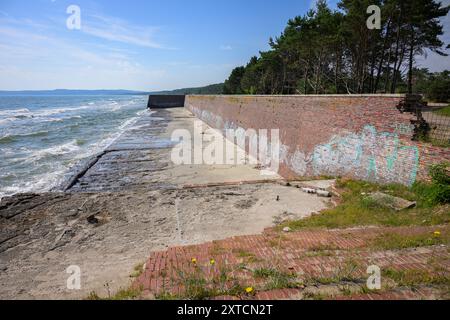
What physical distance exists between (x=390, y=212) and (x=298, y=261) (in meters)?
3.61

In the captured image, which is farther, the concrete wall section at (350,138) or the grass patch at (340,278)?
the concrete wall section at (350,138)

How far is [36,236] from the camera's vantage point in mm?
7586

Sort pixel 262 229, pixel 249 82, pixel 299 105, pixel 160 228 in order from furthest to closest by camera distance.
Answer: pixel 249 82, pixel 299 105, pixel 160 228, pixel 262 229

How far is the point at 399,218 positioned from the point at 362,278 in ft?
11.6

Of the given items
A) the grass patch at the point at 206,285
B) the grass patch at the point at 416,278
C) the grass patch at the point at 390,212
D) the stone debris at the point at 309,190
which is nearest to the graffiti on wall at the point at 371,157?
the grass patch at the point at 390,212

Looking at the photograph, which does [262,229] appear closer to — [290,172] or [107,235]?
[107,235]

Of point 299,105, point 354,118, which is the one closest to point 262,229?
point 354,118

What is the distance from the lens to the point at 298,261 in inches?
167

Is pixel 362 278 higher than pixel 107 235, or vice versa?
pixel 362 278

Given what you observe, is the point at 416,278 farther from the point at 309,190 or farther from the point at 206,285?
the point at 309,190

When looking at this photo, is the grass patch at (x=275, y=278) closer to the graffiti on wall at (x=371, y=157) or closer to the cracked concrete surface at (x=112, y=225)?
the cracked concrete surface at (x=112, y=225)

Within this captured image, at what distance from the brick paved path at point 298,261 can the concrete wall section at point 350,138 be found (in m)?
2.84

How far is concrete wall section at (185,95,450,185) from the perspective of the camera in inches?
297

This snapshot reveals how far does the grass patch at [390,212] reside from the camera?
6.05 metres
